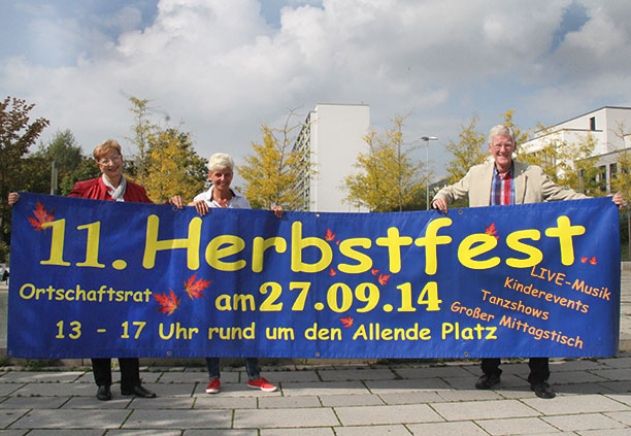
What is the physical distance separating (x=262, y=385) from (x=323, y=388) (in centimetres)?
52

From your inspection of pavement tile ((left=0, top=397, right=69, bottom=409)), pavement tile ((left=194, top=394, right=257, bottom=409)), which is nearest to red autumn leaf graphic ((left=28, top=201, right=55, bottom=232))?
pavement tile ((left=0, top=397, right=69, bottom=409))

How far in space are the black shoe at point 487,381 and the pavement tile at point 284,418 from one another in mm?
1399

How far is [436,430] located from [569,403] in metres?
1.29

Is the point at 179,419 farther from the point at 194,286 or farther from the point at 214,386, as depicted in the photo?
the point at 194,286

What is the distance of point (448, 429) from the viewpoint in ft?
11.2

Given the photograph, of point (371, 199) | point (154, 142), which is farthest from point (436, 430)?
point (371, 199)

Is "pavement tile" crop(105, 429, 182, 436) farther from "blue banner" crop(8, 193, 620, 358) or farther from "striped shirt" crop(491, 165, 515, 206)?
"striped shirt" crop(491, 165, 515, 206)

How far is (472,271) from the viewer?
429 cm

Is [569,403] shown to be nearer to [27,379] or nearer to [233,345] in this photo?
[233,345]

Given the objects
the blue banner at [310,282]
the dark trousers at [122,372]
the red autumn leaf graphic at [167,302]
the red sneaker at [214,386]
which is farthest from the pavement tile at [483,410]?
the dark trousers at [122,372]

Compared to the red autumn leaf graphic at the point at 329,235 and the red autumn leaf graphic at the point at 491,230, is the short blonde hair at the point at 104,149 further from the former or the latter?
the red autumn leaf graphic at the point at 491,230

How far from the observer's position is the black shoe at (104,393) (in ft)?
13.3

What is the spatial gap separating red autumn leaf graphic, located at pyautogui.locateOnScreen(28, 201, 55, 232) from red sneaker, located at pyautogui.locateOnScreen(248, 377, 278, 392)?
2096mm

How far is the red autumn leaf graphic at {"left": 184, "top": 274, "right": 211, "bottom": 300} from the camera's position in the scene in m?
4.23
